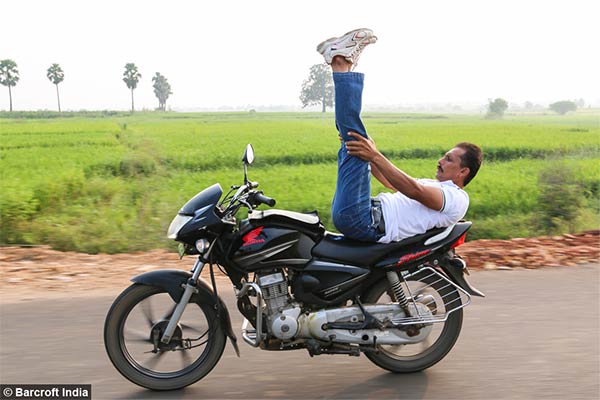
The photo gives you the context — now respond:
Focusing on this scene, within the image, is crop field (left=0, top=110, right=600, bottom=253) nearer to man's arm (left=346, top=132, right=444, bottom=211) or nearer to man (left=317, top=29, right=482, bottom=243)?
man (left=317, top=29, right=482, bottom=243)

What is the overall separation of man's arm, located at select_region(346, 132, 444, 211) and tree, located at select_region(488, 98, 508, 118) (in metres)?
45.3

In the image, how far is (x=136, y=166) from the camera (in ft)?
62.2

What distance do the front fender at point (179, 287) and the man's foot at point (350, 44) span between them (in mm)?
1445

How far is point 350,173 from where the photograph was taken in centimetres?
368

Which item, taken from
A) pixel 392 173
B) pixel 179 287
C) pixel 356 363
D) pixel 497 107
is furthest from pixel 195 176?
pixel 497 107

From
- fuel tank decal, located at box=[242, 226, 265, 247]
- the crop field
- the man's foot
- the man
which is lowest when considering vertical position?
the crop field

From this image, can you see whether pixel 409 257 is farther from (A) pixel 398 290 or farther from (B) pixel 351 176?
(B) pixel 351 176

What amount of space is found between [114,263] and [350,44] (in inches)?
162

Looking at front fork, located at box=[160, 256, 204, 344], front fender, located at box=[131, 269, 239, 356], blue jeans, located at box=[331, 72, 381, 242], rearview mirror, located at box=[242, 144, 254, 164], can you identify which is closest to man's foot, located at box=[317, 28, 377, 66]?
blue jeans, located at box=[331, 72, 381, 242]

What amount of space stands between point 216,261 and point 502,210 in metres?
9.62

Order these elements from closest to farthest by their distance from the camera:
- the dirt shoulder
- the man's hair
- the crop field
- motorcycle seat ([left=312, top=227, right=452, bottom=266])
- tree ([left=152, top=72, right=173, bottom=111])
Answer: motorcycle seat ([left=312, top=227, right=452, bottom=266]) < the man's hair < the dirt shoulder < the crop field < tree ([left=152, top=72, right=173, bottom=111])

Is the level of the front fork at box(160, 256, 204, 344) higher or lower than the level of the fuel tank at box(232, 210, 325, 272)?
lower

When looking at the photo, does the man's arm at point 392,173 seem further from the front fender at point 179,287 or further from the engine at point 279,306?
the front fender at point 179,287

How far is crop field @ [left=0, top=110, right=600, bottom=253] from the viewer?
27.0 ft
